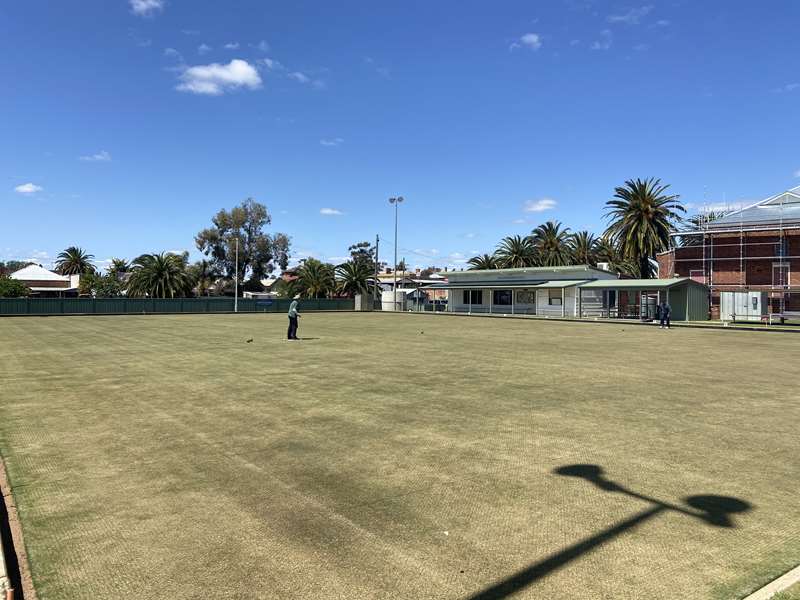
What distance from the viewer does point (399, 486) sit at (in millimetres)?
5430

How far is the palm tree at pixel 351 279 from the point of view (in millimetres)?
74938

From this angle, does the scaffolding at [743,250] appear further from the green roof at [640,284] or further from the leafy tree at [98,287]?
the leafy tree at [98,287]

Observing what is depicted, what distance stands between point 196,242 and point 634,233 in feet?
219

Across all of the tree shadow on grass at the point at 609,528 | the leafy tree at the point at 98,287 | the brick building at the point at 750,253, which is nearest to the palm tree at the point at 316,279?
the leafy tree at the point at 98,287

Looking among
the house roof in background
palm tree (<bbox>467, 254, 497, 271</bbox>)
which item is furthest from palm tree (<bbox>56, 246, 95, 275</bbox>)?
palm tree (<bbox>467, 254, 497, 271</bbox>)

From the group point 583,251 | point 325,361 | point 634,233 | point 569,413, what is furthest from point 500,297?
point 569,413

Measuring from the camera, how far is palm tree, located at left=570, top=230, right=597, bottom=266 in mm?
73125

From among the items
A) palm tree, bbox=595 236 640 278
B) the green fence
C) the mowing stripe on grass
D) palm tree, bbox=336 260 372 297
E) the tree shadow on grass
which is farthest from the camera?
palm tree, bbox=336 260 372 297

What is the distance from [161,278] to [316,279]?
65.5 feet

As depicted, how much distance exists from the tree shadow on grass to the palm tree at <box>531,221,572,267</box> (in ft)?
220

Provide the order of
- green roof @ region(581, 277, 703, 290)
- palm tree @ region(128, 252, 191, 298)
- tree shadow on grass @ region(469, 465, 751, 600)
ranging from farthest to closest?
palm tree @ region(128, 252, 191, 298) → green roof @ region(581, 277, 703, 290) → tree shadow on grass @ region(469, 465, 751, 600)

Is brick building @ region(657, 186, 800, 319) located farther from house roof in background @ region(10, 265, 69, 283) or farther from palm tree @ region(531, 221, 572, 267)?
house roof in background @ region(10, 265, 69, 283)

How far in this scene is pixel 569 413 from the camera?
8750 mm

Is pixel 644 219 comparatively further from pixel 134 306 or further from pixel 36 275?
pixel 36 275
